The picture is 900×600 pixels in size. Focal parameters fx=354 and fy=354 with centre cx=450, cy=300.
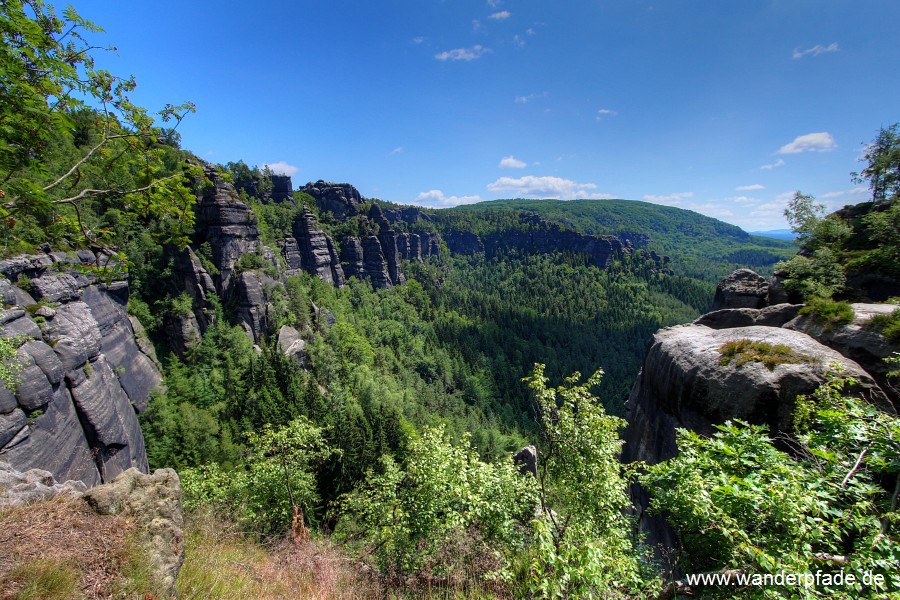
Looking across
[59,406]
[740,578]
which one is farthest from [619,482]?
[59,406]

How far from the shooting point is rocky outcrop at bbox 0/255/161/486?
2014 centimetres

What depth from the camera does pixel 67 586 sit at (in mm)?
4293

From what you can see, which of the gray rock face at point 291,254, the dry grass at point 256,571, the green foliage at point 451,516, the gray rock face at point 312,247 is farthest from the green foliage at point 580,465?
the gray rock face at point 312,247

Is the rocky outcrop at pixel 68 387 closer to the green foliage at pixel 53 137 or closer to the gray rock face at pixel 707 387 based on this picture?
the green foliage at pixel 53 137

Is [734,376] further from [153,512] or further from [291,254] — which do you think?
[291,254]

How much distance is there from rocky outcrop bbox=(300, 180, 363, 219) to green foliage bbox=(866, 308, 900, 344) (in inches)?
4768

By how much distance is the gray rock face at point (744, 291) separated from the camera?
69.5 ft

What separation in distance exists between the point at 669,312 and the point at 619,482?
15037 cm

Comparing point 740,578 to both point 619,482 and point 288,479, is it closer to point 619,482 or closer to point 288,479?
point 619,482

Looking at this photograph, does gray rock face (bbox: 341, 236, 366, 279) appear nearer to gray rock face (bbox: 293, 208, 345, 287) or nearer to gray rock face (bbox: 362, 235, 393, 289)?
gray rock face (bbox: 362, 235, 393, 289)

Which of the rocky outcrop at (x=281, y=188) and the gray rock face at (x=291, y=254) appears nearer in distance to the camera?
the gray rock face at (x=291, y=254)

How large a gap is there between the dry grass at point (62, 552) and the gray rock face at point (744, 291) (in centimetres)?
2759

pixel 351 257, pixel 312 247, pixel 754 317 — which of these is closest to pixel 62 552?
pixel 754 317

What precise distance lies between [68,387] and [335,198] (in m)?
105
